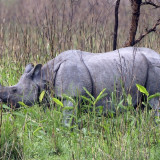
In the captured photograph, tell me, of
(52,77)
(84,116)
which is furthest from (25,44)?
(84,116)

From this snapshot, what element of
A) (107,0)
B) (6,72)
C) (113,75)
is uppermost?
(107,0)

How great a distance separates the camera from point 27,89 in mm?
4473

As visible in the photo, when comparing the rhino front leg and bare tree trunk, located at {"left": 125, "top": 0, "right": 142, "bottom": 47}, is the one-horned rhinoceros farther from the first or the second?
bare tree trunk, located at {"left": 125, "top": 0, "right": 142, "bottom": 47}

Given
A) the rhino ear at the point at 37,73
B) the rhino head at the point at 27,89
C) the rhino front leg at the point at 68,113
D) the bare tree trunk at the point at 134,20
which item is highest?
the bare tree trunk at the point at 134,20

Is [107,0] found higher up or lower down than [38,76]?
higher up

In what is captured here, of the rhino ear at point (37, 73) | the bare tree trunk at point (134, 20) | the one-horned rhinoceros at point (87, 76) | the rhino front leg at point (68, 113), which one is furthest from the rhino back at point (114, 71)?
the bare tree trunk at point (134, 20)

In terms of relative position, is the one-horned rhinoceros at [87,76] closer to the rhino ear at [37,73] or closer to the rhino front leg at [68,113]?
the rhino ear at [37,73]

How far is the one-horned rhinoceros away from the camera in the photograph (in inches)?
171

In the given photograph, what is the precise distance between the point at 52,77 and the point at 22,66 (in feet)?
5.44

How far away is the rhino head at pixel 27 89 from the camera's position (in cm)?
439

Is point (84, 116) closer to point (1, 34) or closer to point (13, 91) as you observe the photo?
point (13, 91)

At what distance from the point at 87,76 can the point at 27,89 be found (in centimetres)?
69

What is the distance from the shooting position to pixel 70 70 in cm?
436

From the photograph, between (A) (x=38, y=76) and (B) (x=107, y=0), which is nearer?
(A) (x=38, y=76)
